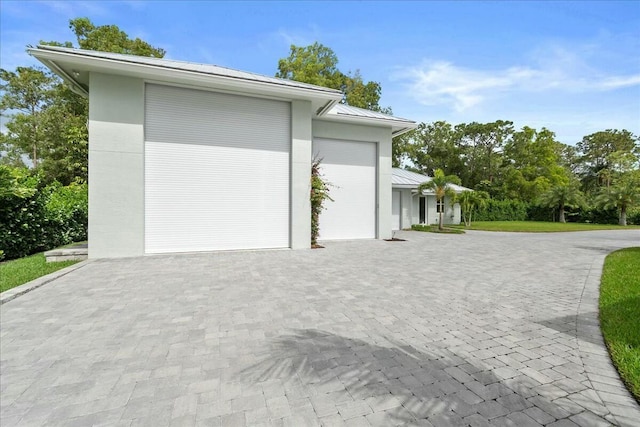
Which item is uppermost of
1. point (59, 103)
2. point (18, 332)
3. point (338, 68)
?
point (338, 68)

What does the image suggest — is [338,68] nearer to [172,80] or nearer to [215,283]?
[172,80]

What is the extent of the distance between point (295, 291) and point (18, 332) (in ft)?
11.6

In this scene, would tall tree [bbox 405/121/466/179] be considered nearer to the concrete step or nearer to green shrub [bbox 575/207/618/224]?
green shrub [bbox 575/207/618/224]

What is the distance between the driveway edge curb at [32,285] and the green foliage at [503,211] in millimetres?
30655

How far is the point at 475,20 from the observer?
839cm

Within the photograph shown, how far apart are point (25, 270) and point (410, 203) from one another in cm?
1941

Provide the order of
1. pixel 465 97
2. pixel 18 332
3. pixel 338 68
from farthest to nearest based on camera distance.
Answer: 1. pixel 338 68
2. pixel 465 97
3. pixel 18 332

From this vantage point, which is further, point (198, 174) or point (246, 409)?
point (198, 174)

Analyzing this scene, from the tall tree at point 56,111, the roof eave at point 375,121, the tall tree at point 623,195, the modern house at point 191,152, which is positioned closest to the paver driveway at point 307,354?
the modern house at point 191,152

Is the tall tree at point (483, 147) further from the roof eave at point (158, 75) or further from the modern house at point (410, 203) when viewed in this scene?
Answer: the roof eave at point (158, 75)

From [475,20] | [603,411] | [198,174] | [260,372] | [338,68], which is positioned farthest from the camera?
[338,68]

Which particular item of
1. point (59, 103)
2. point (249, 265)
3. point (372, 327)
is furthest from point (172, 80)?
point (59, 103)

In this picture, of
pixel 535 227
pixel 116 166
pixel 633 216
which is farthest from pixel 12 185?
pixel 633 216

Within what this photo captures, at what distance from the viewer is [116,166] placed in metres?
8.16
